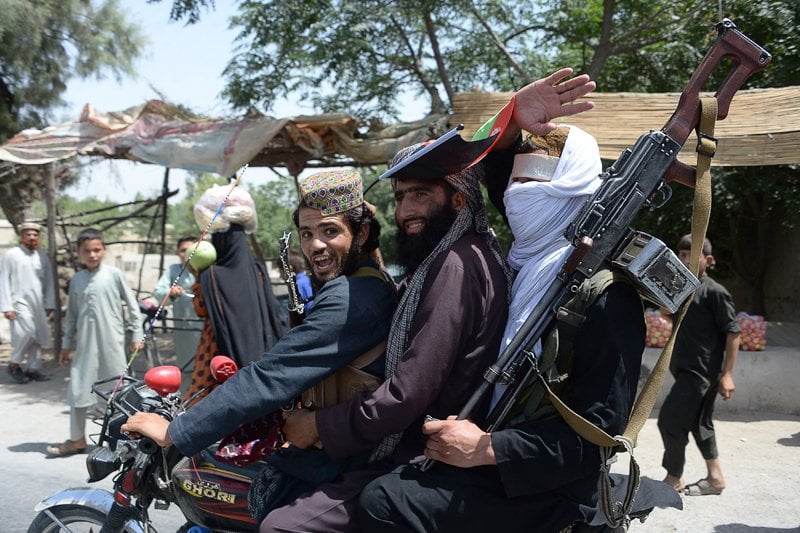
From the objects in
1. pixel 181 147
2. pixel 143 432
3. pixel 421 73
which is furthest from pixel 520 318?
pixel 421 73

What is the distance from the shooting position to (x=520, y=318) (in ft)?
6.60

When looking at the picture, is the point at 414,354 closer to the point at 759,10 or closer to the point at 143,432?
the point at 143,432

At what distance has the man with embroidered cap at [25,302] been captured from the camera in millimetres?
9102

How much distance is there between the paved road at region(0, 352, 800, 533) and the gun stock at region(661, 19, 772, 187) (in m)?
3.27

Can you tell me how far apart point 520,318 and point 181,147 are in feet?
21.9

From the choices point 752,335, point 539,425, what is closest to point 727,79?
point 539,425

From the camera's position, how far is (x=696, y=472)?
5.53 meters

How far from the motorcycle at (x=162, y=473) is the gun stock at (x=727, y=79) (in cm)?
154

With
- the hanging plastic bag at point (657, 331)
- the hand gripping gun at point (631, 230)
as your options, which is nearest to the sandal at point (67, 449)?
the hand gripping gun at point (631, 230)

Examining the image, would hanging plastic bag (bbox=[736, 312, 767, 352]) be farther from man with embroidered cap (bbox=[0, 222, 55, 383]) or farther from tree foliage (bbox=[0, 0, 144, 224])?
tree foliage (bbox=[0, 0, 144, 224])

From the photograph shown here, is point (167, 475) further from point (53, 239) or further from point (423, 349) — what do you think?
point (53, 239)

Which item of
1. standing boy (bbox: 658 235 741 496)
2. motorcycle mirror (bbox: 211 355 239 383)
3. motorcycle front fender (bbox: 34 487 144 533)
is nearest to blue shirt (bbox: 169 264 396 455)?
motorcycle mirror (bbox: 211 355 239 383)

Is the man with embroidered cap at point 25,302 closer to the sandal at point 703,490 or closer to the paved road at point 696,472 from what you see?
the paved road at point 696,472

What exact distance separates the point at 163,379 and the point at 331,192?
2.86ft
